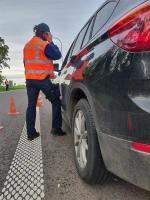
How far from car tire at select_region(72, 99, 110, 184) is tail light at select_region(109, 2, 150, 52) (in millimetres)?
852

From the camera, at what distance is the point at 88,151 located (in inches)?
111

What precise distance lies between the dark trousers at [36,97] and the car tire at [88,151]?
6.10ft

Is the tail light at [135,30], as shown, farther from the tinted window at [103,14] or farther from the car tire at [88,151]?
the car tire at [88,151]

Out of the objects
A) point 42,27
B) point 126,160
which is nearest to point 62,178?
point 126,160

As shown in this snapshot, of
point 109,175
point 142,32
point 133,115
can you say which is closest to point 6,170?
point 109,175

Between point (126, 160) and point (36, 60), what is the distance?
10.4 feet

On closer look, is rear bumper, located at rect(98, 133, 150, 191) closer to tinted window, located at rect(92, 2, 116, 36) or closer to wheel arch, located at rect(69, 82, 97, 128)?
wheel arch, located at rect(69, 82, 97, 128)

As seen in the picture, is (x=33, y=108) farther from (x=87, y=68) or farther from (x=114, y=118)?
(x=114, y=118)

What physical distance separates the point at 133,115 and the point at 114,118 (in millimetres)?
235

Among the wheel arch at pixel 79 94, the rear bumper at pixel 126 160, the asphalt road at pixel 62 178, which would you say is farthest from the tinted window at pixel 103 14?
the asphalt road at pixel 62 178

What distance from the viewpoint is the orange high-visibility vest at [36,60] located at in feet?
16.2

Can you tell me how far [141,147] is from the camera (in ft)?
6.57

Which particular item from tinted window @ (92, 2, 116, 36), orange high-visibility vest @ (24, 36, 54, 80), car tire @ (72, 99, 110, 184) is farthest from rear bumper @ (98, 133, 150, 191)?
orange high-visibility vest @ (24, 36, 54, 80)

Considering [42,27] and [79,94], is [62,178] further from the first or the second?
[42,27]
